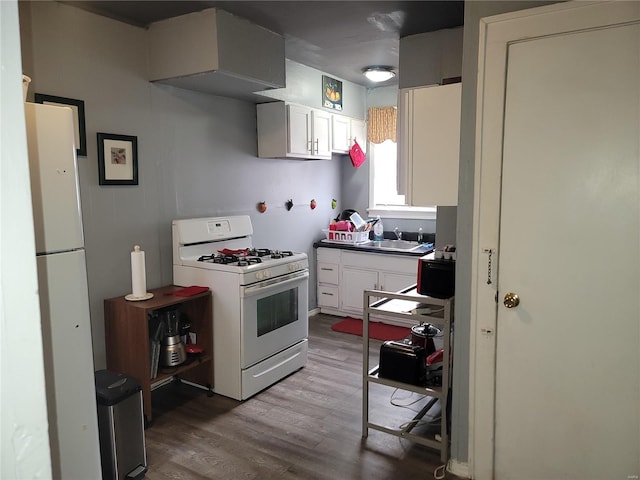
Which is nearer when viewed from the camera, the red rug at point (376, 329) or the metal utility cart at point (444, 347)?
the metal utility cart at point (444, 347)

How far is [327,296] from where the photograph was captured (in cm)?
509

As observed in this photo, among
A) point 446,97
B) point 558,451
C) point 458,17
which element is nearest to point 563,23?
point 446,97

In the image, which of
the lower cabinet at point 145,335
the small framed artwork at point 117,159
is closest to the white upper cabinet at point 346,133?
the small framed artwork at point 117,159

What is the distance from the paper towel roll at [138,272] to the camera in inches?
115

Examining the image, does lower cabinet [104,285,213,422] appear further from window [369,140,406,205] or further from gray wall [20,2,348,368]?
window [369,140,406,205]

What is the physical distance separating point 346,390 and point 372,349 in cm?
84

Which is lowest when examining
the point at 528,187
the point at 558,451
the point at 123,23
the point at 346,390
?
the point at 346,390

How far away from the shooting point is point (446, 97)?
2.29 m

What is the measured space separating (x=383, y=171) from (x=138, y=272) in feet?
10.6

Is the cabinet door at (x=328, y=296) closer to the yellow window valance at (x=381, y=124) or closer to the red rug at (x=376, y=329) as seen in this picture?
the red rug at (x=376, y=329)

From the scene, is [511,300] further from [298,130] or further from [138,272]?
[298,130]

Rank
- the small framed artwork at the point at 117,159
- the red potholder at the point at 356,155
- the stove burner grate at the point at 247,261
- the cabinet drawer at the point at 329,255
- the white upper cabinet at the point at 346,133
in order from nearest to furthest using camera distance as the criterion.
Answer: the small framed artwork at the point at 117,159
the stove burner grate at the point at 247,261
the white upper cabinet at the point at 346,133
the cabinet drawer at the point at 329,255
the red potholder at the point at 356,155

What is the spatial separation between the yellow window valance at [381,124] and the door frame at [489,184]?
308cm

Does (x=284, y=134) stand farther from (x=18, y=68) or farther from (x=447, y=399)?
(x=18, y=68)
